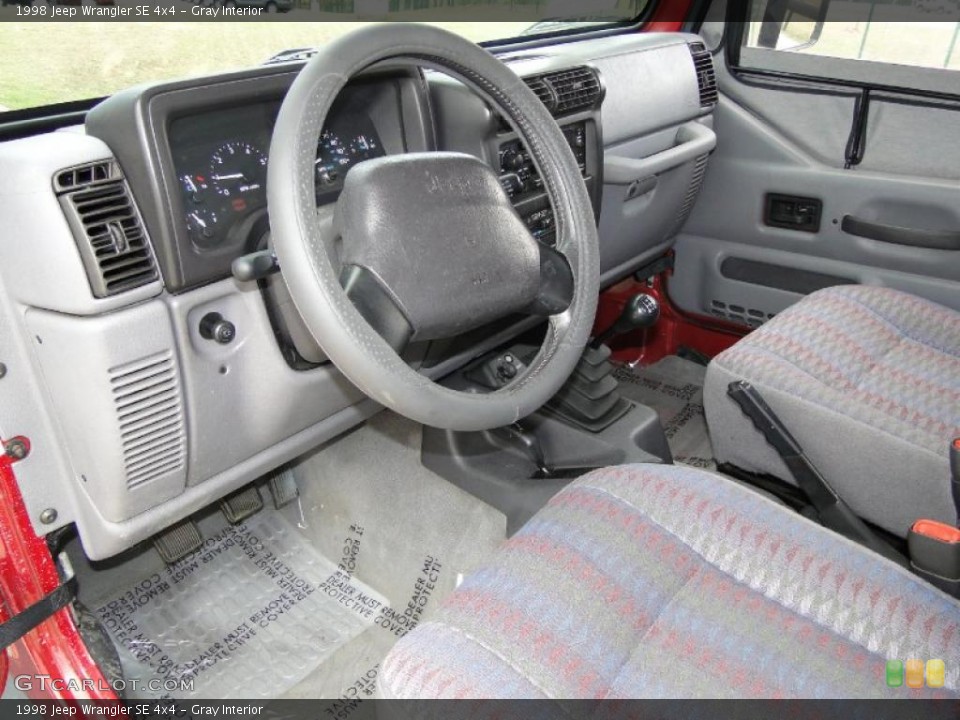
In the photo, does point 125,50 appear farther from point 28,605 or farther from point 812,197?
point 812,197

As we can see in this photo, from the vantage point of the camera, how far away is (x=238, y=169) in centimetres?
125

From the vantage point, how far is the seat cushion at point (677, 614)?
974mm

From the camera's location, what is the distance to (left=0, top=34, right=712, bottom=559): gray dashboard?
1083 millimetres

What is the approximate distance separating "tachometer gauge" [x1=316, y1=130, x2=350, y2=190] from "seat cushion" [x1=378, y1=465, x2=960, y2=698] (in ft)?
2.09

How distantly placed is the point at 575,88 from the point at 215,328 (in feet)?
3.29

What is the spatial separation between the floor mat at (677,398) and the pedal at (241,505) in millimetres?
1105

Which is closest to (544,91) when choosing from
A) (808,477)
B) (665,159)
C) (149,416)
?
(665,159)

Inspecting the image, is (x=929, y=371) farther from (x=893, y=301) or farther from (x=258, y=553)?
(x=258, y=553)

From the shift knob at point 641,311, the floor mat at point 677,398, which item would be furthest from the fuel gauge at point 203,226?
the floor mat at point 677,398

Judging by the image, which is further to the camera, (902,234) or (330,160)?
A: (902,234)

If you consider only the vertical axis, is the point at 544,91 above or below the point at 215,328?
above

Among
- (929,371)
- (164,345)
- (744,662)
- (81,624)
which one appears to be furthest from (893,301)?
(81,624)

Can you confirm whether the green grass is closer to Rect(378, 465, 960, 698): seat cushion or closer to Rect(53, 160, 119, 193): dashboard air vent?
Rect(53, 160, 119, 193): dashboard air vent

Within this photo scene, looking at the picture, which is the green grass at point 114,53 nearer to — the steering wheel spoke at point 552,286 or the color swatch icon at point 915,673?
the steering wheel spoke at point 552,286
